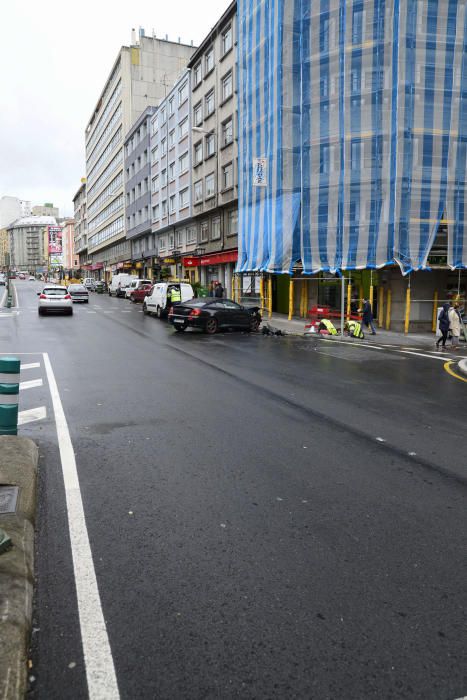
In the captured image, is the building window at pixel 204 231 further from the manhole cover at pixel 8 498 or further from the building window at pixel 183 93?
the manhole cover at pixel 8 498

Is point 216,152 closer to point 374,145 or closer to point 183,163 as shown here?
point 183,163

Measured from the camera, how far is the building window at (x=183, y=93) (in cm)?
4606

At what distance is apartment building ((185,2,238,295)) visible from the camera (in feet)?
118

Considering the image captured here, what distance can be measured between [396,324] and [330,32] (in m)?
12.9

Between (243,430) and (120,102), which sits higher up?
(120,102)


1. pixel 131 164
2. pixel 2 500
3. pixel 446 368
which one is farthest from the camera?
pixel 131 164

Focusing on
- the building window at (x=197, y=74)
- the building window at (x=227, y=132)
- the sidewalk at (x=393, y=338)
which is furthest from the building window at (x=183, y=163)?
the sidewalk at (x=393, y=338)

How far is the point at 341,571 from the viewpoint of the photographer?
139 inches

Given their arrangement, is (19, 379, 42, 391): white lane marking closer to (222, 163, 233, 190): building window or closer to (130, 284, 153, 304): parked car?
(222, 163, 233, 190): building window

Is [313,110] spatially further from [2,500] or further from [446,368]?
[2,500]

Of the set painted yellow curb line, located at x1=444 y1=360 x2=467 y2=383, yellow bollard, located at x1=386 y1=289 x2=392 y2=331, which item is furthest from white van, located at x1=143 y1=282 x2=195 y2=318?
painted yellow curb line, located at x1=444 y1=360 x2=467 y2=383

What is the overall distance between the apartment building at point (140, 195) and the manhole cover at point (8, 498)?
187ft

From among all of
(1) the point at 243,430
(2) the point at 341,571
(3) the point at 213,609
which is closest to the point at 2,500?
(3) the point at 213,609

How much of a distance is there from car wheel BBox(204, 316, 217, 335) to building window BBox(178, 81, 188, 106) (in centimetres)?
3166
